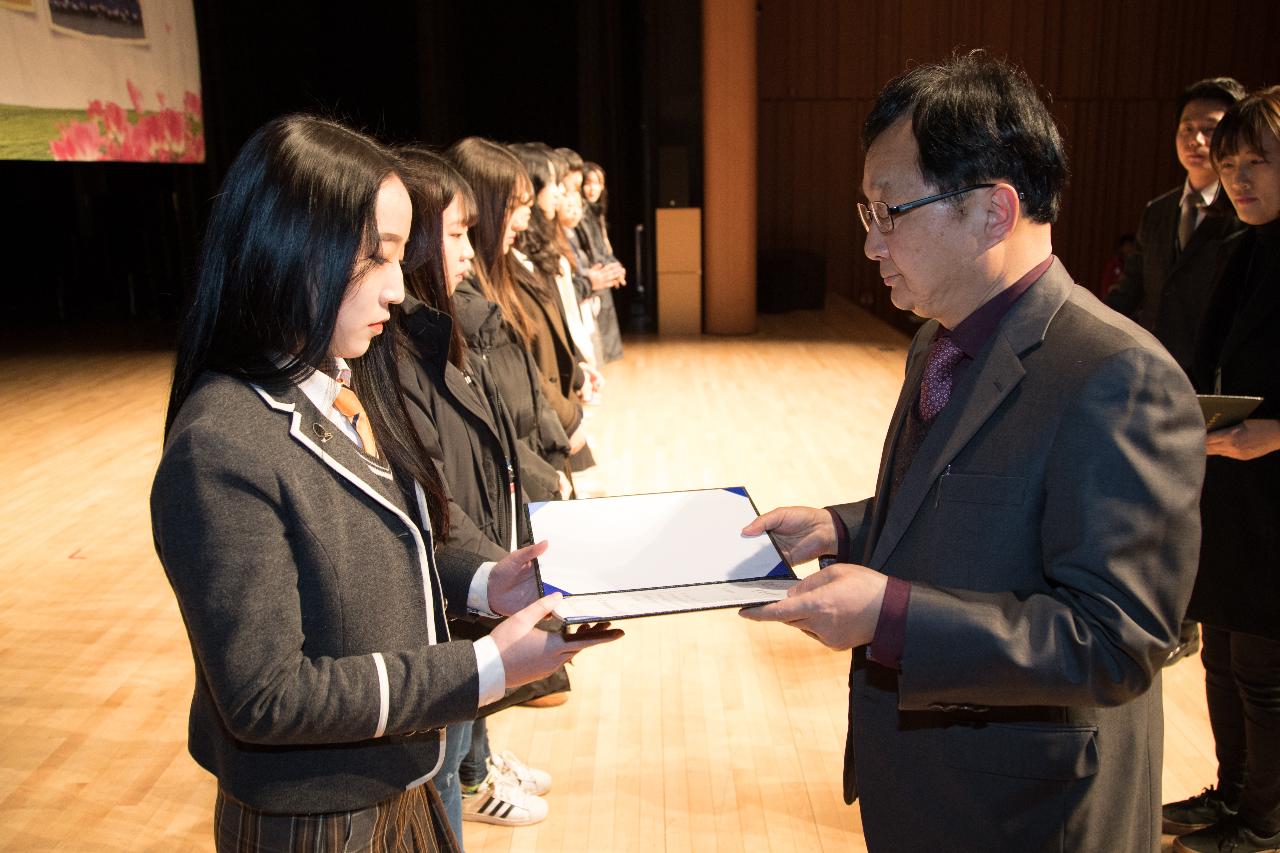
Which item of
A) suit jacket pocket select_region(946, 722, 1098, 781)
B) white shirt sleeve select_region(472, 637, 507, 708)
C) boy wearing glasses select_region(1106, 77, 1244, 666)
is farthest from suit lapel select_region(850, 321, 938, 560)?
boy wearing glasses select_region(1106, 77, 1244, 666)

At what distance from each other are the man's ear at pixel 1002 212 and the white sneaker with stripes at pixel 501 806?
1856 mm

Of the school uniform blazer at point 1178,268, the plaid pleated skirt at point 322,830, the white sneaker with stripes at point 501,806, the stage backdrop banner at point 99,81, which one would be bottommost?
the white sneaker with stripes at point 501,806

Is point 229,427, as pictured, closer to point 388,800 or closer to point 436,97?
point 388,800

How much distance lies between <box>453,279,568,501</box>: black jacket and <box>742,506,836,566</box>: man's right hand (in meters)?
1.13

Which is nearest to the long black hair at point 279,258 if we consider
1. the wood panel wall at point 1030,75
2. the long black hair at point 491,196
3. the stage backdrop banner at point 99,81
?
the long black hair at point 491,196

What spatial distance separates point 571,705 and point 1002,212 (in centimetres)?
231

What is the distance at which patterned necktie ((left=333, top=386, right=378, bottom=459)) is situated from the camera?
136 centimetres

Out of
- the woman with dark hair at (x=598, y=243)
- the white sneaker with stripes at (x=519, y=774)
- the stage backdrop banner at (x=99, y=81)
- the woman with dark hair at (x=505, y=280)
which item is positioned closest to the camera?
the white sneaker with stripes at (x=519, y=774)

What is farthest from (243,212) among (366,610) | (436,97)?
(436,97)

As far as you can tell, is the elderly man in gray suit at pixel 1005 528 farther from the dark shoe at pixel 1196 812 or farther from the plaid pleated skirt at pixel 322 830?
the dark shoe at pixel 1196 812

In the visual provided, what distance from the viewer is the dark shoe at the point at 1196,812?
7.81ft

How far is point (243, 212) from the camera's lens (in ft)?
3.89

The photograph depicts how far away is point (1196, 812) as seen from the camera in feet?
7.88

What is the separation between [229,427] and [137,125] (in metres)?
6.89
